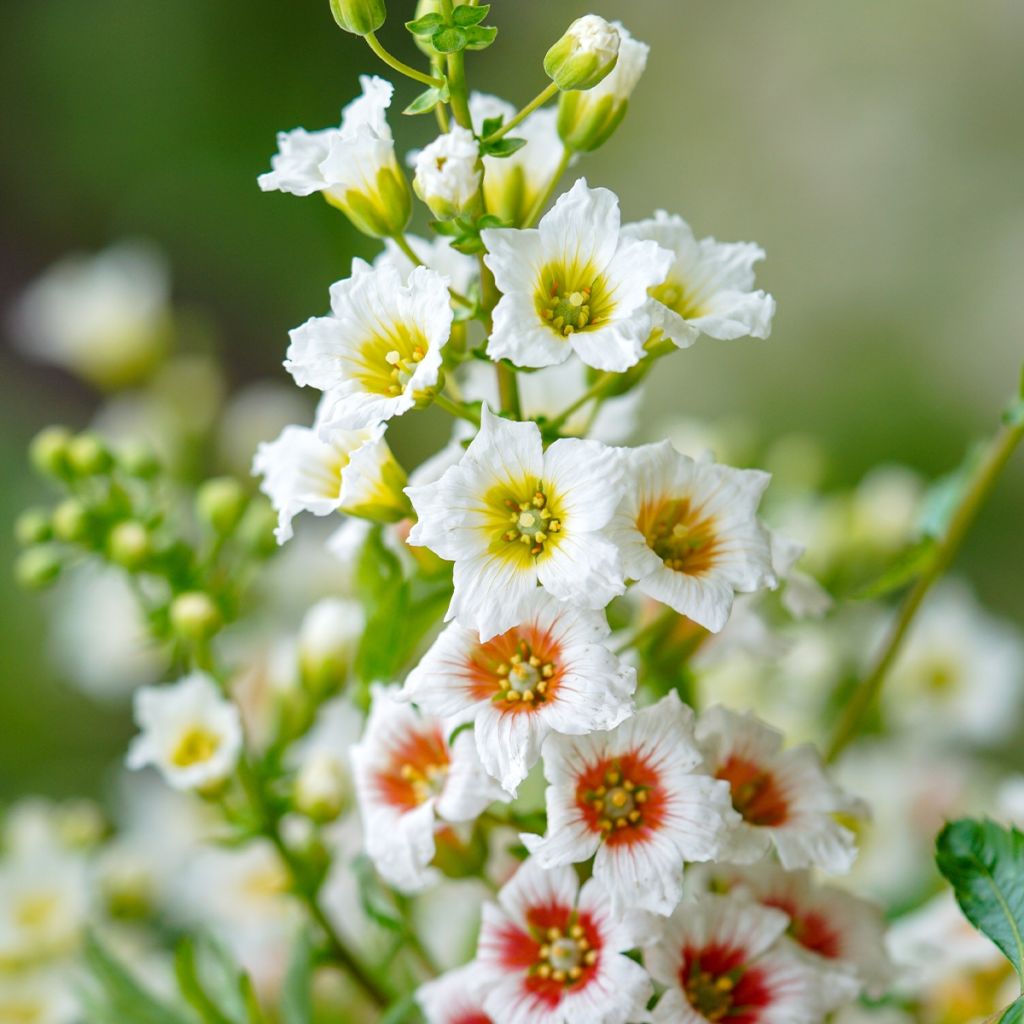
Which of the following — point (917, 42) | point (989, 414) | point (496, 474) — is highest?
point (496, 474)

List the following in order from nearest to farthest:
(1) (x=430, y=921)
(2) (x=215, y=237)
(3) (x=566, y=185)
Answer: (1) (x=430, y=921)
(3) (x=566, y=185)
(2) (x=215, y=237)

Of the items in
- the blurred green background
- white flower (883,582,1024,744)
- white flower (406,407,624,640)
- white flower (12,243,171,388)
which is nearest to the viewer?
white flower (406,407,624,640)

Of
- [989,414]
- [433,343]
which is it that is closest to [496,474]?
[433,343]

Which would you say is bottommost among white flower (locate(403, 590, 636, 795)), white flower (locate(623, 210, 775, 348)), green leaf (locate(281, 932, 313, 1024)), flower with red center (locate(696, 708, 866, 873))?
green leaf (locate(281, 932, 313, 1024))

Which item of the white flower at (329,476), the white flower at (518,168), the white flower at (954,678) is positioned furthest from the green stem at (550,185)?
the white flower at (954,678)

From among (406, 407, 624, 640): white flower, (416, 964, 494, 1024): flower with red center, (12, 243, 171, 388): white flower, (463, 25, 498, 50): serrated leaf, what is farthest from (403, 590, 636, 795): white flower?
(12, 243, 171, 388): white flower

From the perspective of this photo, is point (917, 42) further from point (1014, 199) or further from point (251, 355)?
point (251, 355)

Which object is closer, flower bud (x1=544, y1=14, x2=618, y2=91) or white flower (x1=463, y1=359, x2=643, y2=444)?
flower bud (x1=544, y1=14, x2=618, y2=91)

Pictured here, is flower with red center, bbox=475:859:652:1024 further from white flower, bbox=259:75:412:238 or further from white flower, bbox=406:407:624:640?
white flower, bbox=259:75:412:238
